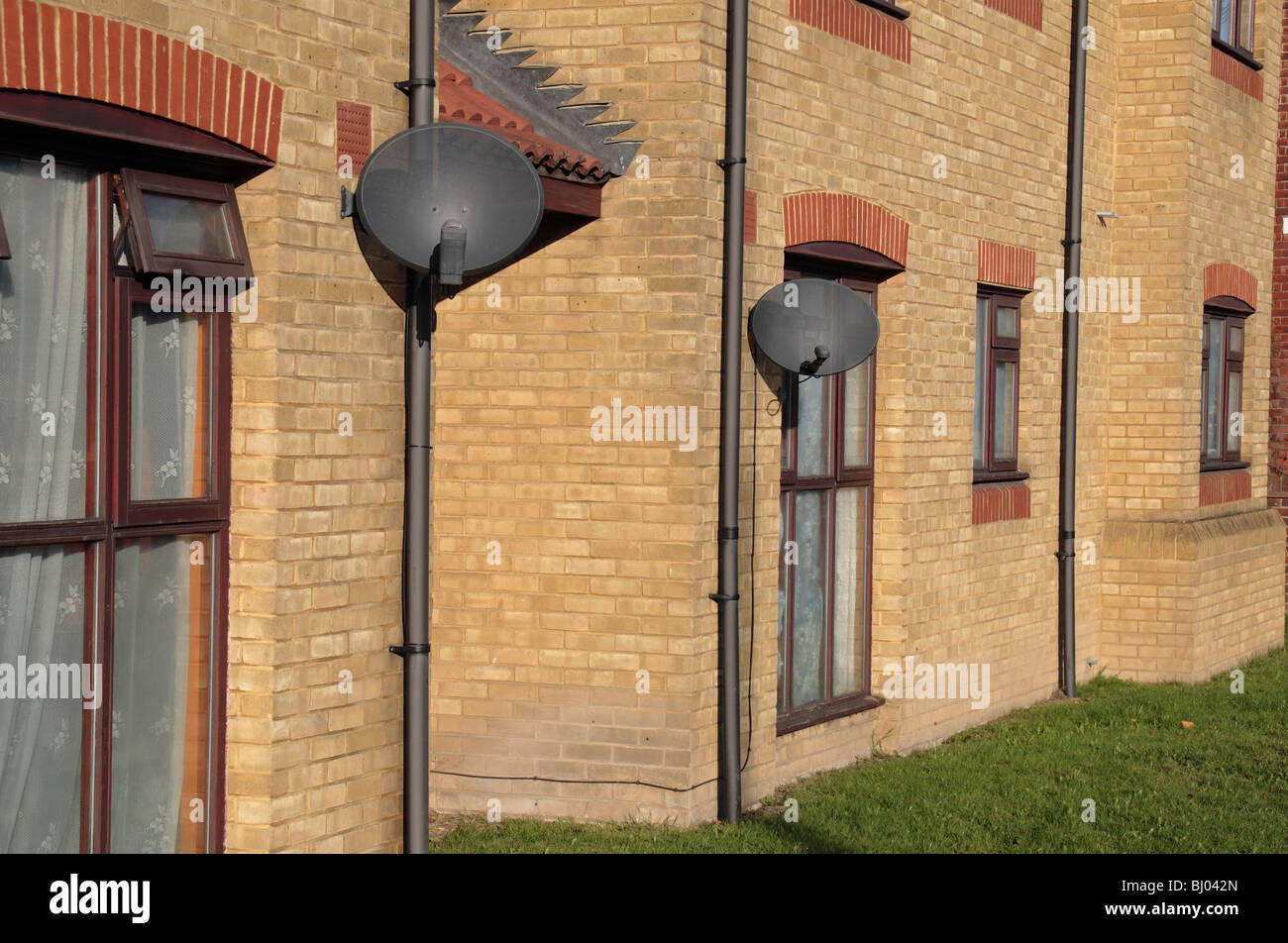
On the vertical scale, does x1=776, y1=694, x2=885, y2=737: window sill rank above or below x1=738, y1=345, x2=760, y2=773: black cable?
below

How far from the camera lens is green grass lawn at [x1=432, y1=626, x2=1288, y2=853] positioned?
758 cm

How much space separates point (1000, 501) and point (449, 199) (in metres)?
6.32

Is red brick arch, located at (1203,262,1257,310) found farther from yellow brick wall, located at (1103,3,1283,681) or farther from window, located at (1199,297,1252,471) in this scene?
yellow brick wall, located at (1103,3,1283,681)

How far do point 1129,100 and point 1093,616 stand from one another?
4.47 meters

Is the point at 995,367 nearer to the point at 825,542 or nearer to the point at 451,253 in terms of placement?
the point at 825,542

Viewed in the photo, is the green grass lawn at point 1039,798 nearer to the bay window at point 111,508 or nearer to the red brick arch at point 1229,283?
the bay window at point 111,508

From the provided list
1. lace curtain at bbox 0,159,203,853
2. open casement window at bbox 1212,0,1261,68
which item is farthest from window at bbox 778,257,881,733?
open casement window at bbox 1212,0,1261,68

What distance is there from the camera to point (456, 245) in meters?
5.93

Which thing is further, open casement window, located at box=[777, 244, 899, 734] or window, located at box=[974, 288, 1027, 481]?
window, located at box=[974, 288, 1027, 481]

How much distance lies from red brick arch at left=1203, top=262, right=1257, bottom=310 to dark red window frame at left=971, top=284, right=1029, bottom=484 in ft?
9.35

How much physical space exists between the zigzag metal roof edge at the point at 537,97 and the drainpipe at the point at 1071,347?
5335 millimetres

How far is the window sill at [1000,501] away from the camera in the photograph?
35.7 feet

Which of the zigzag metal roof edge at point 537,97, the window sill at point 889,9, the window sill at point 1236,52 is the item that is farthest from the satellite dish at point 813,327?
the window sill at point 1236,52

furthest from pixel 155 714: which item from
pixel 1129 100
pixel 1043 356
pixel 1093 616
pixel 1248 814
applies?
pixel 1129 100
